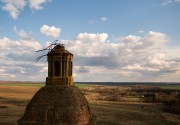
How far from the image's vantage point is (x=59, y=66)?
15.0m

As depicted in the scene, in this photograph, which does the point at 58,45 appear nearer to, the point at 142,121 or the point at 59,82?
the point at 59,82

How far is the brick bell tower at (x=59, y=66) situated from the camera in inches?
579

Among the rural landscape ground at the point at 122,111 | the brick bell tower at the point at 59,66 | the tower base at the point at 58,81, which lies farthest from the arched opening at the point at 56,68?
the rural landscape ground at the point at 122,111

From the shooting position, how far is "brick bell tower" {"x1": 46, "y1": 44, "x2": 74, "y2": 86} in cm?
1470

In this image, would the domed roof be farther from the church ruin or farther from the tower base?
the tower base

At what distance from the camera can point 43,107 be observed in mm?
13766

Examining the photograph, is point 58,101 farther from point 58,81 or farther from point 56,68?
point 56,68

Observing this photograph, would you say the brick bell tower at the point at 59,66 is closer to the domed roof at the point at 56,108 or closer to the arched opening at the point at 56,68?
the arched opening at the point at 56,68

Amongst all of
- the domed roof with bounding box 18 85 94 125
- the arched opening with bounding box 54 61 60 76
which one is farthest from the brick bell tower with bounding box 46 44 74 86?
the domed roof with bounding box 18 85 94 125

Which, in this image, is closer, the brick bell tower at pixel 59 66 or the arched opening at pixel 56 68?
the brick bell tower at pixel 59 66

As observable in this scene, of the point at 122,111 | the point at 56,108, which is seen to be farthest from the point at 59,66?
the point at 122,111

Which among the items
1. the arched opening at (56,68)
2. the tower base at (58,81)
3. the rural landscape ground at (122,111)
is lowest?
the rural landscape ground at (122,111)

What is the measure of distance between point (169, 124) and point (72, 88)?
25.0 meters

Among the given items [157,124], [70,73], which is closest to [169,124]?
[157,124]
